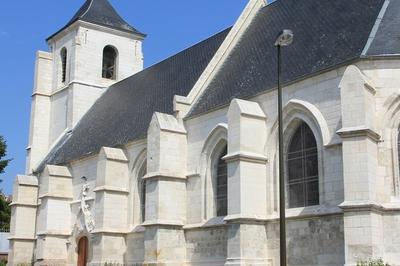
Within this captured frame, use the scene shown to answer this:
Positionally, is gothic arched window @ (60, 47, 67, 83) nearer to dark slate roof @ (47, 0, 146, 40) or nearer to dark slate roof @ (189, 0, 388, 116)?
dark slate roof @ (47, 0, 146, 40)

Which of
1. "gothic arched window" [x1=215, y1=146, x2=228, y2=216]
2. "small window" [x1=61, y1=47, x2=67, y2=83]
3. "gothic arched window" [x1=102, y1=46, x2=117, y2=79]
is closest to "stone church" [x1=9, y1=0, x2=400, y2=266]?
"gothic arched window" [x1=215, y1=146, x2=228, y2=216]

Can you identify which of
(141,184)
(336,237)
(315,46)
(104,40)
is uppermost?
(104,40)

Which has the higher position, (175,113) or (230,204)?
(175,113)

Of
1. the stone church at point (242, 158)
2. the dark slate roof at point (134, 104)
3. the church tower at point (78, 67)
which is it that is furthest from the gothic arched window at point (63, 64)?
the stone church at point (242, 158)

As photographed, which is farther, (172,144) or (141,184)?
(141,184)

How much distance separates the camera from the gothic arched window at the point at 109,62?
36.5 meters

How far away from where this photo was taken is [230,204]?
1797cm

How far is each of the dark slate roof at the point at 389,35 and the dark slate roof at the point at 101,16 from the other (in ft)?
71.0

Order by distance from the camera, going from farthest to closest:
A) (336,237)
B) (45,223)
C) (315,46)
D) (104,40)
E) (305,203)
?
(104,40), (45,223), (315,46), (305,203), (336,237)

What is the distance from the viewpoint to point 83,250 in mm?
27391

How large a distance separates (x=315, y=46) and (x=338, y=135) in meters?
4.08

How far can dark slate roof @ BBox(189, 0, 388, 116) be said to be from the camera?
690 inches

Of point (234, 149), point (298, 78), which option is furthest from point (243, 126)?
point (298, 78)

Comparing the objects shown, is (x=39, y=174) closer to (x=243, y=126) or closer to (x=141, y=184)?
(x=141, y=184)
